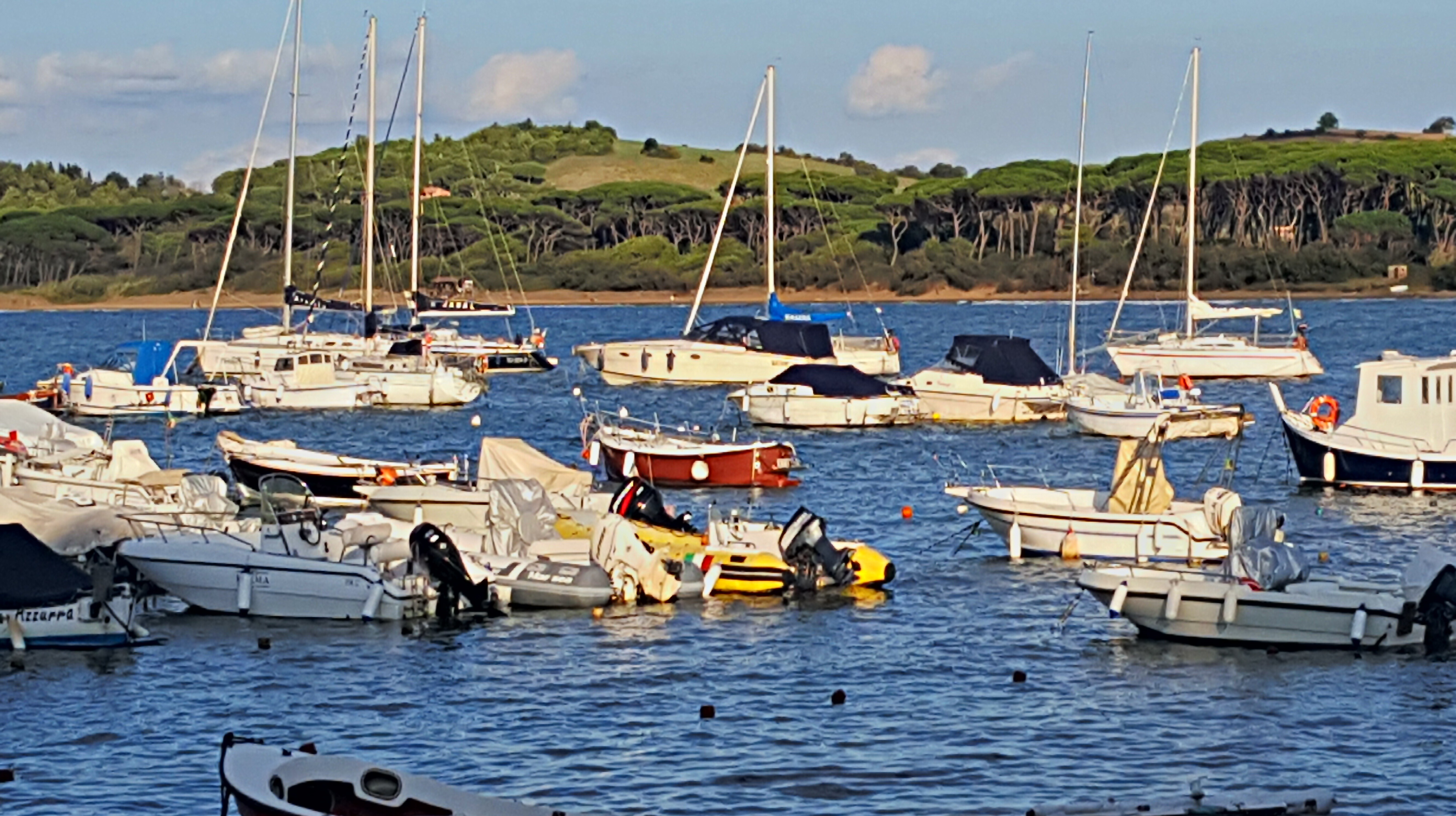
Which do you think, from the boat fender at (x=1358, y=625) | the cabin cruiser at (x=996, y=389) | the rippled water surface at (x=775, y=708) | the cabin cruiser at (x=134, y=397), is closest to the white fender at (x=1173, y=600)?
the rippled water surface at (x=775, y=708)

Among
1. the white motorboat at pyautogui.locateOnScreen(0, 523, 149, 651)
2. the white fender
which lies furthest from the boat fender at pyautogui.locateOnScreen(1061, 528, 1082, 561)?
the white motorboat at pyautogui.locateOnScreen(0, 523, 149, 651)

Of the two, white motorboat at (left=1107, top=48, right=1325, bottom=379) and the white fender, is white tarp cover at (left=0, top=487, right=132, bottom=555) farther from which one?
white motorboat at (left=1107, top=48, right=1325, bottom=379)

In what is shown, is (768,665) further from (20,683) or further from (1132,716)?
(20,683)

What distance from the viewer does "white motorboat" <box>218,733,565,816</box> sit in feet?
58.0

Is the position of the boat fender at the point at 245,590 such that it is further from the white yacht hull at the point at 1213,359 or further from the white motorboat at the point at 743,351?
the white yacht hull at the point at 1213,359

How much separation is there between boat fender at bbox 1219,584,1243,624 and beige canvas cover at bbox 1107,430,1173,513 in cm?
665

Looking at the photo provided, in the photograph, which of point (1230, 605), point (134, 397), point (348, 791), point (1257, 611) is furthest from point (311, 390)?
point (348, 791)

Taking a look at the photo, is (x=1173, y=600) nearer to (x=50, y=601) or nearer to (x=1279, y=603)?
(x=1279, y=603)

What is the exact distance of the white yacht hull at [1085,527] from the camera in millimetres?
33094

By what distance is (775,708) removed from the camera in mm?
25156

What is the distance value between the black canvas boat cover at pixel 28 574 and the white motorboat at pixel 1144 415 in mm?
32950

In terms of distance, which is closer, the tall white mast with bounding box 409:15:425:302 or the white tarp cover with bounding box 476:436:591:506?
the white tarp cover with bounding box 476:436:591:506

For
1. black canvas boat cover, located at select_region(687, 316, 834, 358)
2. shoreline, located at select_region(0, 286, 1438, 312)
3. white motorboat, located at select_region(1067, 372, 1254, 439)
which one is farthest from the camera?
shoreline, located at select_region(0, 286, 1438, 312)

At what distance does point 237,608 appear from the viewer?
29.7m
